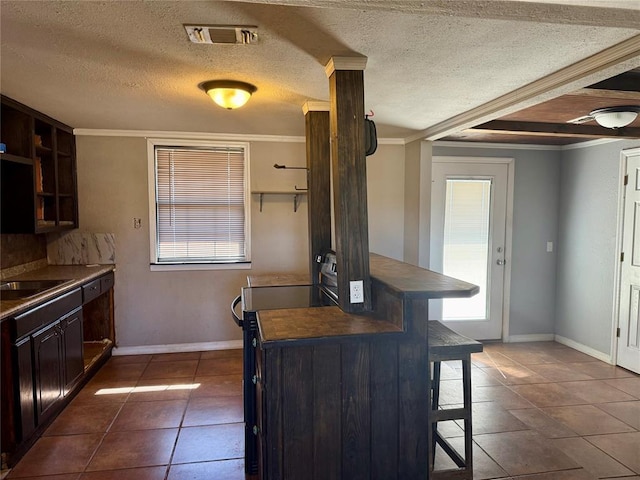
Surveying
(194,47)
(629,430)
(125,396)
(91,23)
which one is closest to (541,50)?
(194,47)

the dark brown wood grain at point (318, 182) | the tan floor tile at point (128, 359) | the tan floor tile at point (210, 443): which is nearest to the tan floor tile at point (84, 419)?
the tan floor tile at point (210, 443)

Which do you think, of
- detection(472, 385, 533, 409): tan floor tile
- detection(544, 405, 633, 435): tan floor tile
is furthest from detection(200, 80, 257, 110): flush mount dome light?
detection(544, 405, 633, 435): tan floor tile

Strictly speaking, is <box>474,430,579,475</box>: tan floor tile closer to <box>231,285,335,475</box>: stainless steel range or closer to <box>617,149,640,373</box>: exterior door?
<box>231,285,335,475</box>: stainless steel range

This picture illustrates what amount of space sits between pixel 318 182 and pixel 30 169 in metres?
2.21

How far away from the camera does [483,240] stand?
15.7 feet

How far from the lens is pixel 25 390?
2.53 metres

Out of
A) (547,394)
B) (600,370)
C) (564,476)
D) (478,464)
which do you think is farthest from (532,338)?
(478,464)

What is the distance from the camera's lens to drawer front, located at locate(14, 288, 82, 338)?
2.49 meters

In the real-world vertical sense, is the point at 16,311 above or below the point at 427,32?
below

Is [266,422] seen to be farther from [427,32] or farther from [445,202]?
[445,202]

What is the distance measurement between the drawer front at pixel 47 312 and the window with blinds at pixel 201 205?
3.67 feet

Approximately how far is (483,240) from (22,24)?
4365 millimetres

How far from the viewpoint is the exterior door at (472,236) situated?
15.3 feet

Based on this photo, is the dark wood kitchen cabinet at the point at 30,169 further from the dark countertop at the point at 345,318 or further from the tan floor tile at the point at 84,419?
the dark countertop at the point at 345,318
